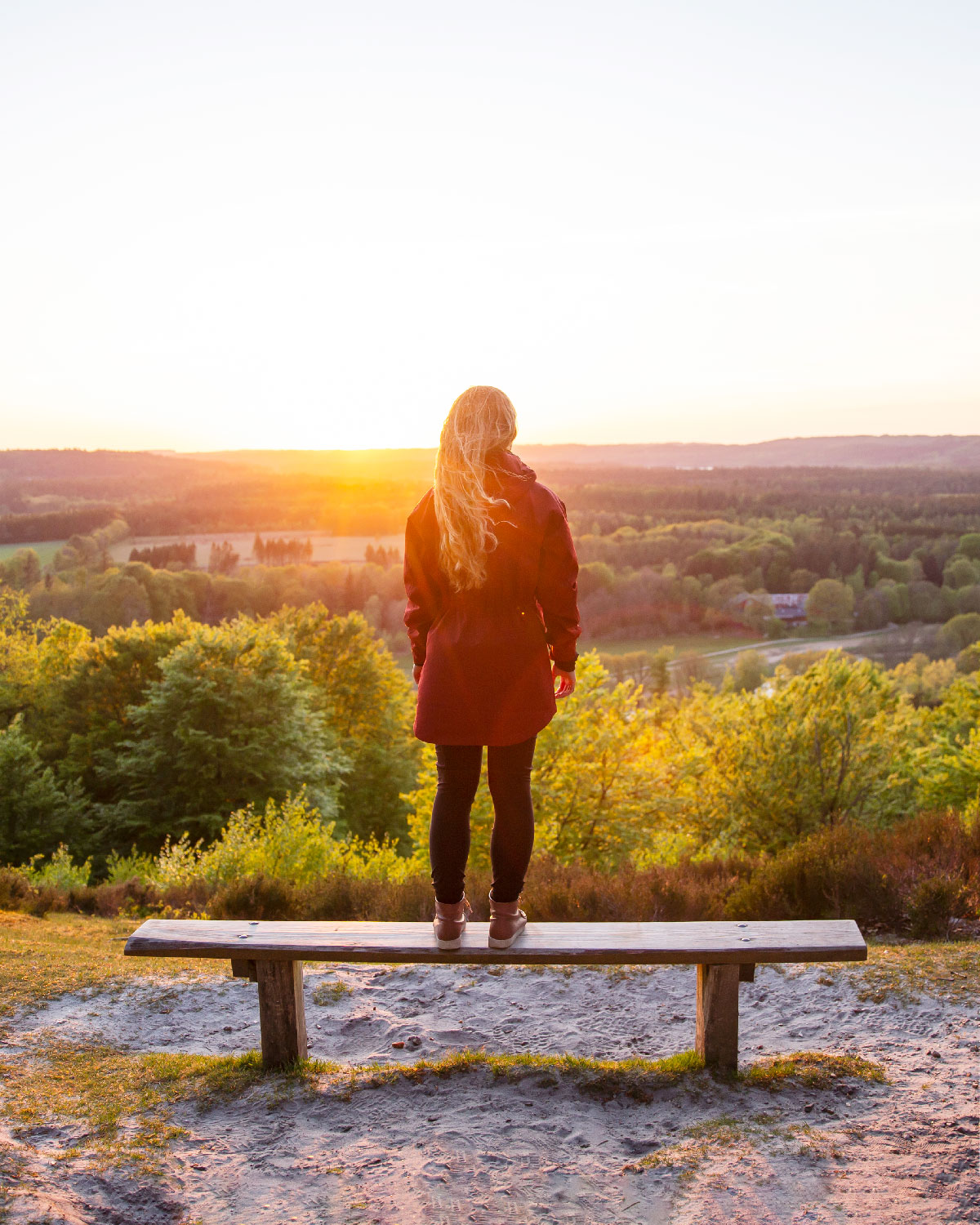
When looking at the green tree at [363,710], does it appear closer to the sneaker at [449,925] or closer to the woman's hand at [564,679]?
the sneaker at [449,925]

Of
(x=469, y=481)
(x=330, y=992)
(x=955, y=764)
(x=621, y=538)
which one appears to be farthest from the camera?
(x=621, y=538)

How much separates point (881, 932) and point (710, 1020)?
11.9ft

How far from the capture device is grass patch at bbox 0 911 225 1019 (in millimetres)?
5195

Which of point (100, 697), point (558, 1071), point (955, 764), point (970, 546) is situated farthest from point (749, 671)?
point (558, 1071)

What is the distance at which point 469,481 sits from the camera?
3406 millimetres

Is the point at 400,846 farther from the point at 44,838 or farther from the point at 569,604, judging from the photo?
the point at 569,604

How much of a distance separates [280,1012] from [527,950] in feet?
4.13

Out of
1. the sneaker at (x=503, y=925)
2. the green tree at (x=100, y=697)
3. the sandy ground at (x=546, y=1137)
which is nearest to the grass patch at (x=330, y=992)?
the sandy ground at (x=546, y=1137)

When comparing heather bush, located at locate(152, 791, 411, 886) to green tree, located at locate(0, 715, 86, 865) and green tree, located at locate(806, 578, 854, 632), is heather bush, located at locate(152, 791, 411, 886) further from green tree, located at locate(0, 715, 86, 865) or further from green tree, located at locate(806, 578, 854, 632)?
green tree, located at locate(806, 578, 854, 632)

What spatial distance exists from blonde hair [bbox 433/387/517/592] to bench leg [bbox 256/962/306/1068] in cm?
207

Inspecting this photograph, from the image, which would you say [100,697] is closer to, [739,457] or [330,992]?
[330,992]

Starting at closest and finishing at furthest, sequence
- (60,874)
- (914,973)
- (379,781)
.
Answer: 1. (914,973)
2. (60,874)
3. (379,781)

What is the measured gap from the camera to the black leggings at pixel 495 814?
3.60 metres

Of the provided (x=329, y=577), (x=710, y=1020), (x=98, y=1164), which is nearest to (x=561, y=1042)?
(x=710, y=1020)
